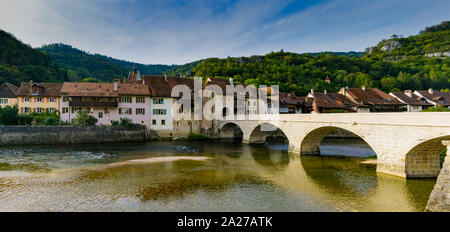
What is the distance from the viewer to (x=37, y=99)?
43469 millimetres

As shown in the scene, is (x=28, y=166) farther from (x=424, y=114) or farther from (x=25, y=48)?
(x=25, y=48)

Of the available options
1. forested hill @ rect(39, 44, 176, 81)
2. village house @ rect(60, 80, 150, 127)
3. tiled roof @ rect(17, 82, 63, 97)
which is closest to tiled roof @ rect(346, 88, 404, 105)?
village house @ rect(60, 80, 150, 127)

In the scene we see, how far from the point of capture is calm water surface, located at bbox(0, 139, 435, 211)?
14.0 m

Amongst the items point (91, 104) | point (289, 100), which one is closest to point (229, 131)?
point (289, 100)

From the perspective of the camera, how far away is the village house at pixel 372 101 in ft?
178

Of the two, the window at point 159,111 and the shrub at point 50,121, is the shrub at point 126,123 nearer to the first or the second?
the window at point 159,111

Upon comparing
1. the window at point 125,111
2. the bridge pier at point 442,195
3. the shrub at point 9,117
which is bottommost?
the bridge pier at point 442,195

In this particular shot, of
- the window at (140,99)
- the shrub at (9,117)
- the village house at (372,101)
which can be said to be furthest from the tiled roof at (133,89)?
the village house at (372,101)

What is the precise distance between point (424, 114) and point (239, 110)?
35.9 m

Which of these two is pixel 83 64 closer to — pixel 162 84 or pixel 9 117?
pixel 162 84

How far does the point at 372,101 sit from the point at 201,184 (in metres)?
50.2

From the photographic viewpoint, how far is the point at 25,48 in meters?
74.5

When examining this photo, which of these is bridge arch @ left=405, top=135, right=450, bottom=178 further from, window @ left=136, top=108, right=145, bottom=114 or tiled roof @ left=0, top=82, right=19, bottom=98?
tiled roof @ left=0, top=82, right=19, bottom=98

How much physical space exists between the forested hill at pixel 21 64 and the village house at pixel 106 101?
97.9ft
